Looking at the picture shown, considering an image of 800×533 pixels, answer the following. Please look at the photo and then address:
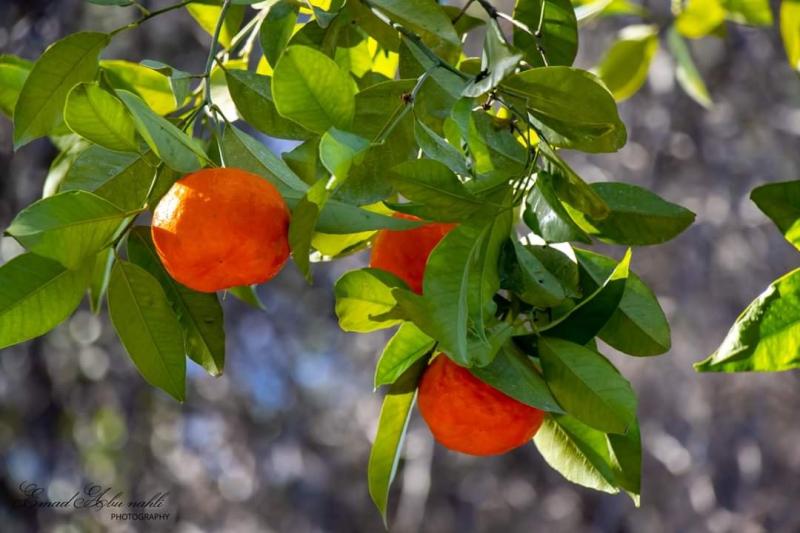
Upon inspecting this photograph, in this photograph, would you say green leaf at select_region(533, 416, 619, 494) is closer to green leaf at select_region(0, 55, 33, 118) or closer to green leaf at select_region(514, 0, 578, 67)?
green leaf at select_region(514, 0, 578, 67)

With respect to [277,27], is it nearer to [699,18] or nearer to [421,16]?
[421,16]

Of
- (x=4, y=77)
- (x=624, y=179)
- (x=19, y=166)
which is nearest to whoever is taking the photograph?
(x=4, y=77)

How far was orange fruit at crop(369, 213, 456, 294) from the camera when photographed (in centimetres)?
88

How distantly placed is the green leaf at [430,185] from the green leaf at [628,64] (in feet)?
3.63

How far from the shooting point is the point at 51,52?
90cm

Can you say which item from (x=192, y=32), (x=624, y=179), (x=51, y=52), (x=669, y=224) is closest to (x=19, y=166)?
(x=192, y=32)

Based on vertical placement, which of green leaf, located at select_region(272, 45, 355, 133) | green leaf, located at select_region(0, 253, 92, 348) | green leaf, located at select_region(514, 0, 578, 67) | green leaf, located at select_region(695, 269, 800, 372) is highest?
green leaf, located at select_region(272, 45, 355, 133)

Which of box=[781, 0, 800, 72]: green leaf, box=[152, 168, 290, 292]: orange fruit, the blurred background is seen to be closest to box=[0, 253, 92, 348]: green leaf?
box=[152, 168, 290, 292]: orange fruit

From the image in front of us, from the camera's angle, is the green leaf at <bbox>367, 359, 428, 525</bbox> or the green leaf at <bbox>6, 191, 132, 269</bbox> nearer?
the green leaf at <bbox>6, 191, 132, 269</bbox>

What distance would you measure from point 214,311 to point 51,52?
0.86 ft

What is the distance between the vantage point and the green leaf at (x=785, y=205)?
2.50ft

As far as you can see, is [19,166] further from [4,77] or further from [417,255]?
[417,255]

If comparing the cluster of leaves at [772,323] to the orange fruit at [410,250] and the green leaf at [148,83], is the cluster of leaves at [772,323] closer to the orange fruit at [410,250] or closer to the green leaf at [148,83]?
the orange fruit at [410,250]

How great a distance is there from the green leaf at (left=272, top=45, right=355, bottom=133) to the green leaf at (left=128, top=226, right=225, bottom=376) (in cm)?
25
